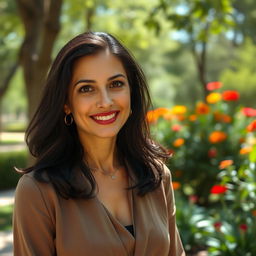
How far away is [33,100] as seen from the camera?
608 centimetres

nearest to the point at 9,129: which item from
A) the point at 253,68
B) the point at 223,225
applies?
the point at 253,68

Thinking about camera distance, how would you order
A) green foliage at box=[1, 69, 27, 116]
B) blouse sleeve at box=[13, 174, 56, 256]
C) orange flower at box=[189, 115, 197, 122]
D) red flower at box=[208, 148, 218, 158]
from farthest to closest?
1. green foliage at box=[1, 69, 27, 116]
2. orange flower at box=[189, 115, 197, 122]
3. red flower at box=[208, 148, 218, 158]
4. blouse sleeve at box=[13, 174, 56, 256]

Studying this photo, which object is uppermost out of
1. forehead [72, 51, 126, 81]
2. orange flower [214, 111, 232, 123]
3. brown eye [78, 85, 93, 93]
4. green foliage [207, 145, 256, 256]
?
forehead [72, 51, 126, 81]

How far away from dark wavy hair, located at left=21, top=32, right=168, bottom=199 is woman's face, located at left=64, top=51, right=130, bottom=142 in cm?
3

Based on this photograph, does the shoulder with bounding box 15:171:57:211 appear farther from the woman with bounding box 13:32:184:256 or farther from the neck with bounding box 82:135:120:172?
the neck with bounding box 82:135:120:172

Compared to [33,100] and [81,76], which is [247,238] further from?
[33,100]

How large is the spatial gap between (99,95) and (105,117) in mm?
99

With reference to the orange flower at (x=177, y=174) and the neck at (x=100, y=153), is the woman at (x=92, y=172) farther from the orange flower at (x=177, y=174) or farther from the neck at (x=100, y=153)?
the orange flower at (x=177, y=174)

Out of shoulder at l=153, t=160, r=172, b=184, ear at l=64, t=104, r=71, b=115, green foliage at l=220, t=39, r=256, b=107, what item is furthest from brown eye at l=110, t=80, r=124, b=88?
green foliage at l=220, t=39, r=256, b=107

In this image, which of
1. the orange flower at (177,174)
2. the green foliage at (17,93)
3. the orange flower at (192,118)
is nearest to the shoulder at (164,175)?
the orange flower at (192,118)

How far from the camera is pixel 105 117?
2010 mm

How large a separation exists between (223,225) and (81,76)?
2.92 metres

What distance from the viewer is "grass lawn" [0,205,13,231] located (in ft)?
25.8

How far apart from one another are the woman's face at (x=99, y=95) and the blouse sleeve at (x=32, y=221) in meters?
0.38
